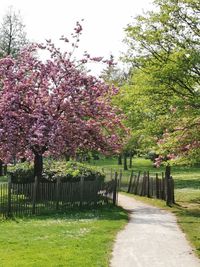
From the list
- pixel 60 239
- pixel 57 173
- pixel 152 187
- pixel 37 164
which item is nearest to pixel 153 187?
pixel 152 187

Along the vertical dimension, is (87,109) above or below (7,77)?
below

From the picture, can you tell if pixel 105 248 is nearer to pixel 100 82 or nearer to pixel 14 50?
pixel 100 82

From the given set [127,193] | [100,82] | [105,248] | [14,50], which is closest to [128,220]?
[105,248]

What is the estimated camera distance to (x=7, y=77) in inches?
1051

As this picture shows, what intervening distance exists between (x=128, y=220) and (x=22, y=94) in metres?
9.67

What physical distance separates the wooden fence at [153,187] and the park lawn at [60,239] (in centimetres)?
676

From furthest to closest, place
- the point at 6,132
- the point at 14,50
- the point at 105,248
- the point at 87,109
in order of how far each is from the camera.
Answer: the point at 14,50, the point at 87,109, the point at 6,132, the point at 105,248

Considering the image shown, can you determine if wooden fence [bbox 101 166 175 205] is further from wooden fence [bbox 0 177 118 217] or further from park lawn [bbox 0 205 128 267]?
park lawn [bbox 0 205 128 267]

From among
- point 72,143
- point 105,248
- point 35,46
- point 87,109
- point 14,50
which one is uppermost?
point 14,50

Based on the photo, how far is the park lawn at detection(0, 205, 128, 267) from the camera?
13.1 meters

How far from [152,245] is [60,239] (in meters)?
3.08

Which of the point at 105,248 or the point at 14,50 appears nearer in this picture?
the point at 105,248

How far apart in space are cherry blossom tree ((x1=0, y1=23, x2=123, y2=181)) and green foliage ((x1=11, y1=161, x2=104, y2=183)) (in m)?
1.06

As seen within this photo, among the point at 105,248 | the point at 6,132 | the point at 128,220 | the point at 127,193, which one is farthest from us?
the point at 127,193
